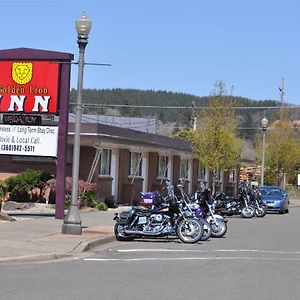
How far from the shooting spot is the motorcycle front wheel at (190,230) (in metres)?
18.1

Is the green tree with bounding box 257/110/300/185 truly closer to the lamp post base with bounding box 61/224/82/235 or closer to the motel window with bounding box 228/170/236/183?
the motel window with bounding box 228/170/236/183

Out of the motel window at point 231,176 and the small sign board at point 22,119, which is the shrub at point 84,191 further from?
the motel window at point 231,176

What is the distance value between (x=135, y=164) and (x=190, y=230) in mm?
19132

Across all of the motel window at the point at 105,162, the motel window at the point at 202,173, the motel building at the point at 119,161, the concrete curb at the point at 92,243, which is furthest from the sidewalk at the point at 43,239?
the motel window at the point at 202,173

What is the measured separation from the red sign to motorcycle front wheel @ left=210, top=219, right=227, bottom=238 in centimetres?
630

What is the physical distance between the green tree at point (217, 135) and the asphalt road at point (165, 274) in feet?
70.2

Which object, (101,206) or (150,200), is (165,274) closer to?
(150,200)

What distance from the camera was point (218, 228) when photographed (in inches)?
805

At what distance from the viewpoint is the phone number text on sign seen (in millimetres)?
22703

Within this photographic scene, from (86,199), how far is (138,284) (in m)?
18.8

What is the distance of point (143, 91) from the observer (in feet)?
325

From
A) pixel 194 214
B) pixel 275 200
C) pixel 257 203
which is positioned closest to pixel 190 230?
pixel 194 214

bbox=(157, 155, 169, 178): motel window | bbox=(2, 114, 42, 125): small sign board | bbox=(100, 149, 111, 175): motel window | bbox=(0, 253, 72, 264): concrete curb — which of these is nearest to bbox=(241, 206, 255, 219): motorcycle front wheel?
bbox=(100, 149, 111, 175): motel window

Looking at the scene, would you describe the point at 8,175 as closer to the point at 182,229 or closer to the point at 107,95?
the point at 182,229
